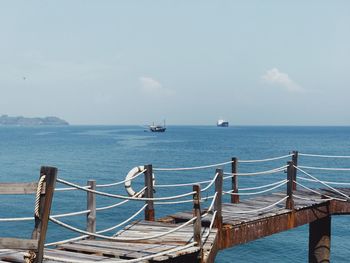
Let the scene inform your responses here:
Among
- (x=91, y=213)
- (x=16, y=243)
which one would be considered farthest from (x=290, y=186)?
(x=16, y=243)

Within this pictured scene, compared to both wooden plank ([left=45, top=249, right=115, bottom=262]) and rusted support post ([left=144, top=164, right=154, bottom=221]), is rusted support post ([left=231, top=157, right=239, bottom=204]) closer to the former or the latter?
rusted support post ([left=144, top=164, right=154, bottom=221])

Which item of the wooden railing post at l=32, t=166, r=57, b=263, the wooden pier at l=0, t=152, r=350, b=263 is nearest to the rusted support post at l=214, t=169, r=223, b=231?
the wooden pier at l=0, t=152, r=350, b=263

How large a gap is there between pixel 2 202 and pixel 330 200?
28.7m

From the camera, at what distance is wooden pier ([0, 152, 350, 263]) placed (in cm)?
629

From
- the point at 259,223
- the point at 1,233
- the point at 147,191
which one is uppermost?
the point at 147,191

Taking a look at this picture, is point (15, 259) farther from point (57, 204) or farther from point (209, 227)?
point (57, 204)

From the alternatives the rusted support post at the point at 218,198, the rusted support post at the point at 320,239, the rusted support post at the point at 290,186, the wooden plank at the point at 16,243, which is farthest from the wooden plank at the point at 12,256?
the rusted support post at the point at 320,239

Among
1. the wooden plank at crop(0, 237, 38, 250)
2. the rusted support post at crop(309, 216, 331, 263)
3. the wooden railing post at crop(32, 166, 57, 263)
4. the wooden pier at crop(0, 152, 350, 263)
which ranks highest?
the wooden railing post at crop(32, 166, 57, 263)

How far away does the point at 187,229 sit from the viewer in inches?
407

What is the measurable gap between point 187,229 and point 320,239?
7.33 metres

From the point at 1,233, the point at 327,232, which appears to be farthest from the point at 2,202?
the point at 327,232

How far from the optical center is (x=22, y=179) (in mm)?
50750

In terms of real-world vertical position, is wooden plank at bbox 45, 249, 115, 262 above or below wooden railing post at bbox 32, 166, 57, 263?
below

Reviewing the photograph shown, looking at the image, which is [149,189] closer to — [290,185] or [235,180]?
[235,180]
